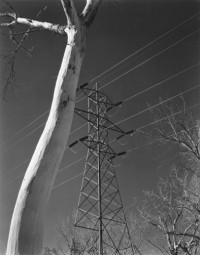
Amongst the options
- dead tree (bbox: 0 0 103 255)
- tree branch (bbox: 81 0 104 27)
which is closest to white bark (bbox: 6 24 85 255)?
dead tree (bbox: 0 0 103 255)

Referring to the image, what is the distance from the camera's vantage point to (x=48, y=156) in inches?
134

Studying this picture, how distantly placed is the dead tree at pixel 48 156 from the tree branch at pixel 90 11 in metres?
0.02

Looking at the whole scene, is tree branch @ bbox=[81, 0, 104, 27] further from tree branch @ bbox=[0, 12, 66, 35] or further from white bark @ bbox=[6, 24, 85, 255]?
white bark @ bbox=[6, 24, 85, 255]

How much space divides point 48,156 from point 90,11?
276cm

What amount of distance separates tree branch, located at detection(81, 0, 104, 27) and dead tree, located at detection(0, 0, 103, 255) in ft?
0.05

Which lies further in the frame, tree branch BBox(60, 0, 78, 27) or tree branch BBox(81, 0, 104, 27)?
tree branch BBox(81, 0, 104, 27)

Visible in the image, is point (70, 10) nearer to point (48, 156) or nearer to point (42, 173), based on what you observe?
point (48, 156)

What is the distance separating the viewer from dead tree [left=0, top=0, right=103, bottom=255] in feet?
9.64

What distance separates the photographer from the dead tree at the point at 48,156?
116 inches

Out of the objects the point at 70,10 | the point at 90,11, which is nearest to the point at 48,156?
the point at 70,10

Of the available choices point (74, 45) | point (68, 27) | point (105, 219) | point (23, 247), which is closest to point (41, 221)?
point (23, 247)

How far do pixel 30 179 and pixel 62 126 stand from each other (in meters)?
0.77

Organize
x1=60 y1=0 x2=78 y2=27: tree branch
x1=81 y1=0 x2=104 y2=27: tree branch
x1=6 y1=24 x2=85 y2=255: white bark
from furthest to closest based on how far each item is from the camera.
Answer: x1=81 y1=0 x2=104 y2=27: tree branch < x1=60 y1=0 x2=78 y2=27: tree branch < x1=6 y1=24 x2=85 y2=255: white bark

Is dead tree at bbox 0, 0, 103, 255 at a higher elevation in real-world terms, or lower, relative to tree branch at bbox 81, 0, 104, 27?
lower
